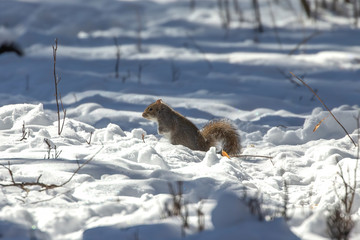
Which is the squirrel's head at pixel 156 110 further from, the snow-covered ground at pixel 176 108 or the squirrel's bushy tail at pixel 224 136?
the squirrel's bushy tail at pixel 224 136

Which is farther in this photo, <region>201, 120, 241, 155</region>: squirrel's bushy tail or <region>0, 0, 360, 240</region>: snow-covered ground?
<region>201, 120, 241, 155</region>: squirrel's bushy tail

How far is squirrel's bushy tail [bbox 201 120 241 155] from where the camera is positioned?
13.6ft

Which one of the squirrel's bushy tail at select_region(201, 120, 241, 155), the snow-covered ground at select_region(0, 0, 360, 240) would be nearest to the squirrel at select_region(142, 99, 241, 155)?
the squirrel's bushy tail at select_region(201, 120, 241, 155)

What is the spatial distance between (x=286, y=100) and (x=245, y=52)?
205 cm

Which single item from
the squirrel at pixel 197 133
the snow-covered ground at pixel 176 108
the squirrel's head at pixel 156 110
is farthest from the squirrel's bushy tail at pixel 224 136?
the squirrel's head at pixel 156 110

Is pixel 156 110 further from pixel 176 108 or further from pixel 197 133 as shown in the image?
pixel 176 108

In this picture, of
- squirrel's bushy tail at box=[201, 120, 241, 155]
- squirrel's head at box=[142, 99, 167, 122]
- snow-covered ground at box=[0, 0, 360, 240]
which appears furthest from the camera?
squirrel's head at box=[142, 99, 167, 122]

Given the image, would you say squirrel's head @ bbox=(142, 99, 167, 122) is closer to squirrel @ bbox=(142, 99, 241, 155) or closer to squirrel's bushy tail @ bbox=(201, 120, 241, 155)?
squirrel @ bbox=(142, 99, 241, 155)

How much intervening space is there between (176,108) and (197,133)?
156 cm

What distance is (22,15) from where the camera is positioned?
994 cm

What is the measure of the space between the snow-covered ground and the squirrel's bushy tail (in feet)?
0.71

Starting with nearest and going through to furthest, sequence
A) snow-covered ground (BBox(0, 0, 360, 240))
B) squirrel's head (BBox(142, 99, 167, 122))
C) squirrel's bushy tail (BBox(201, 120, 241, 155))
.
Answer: snow-covered ground (BBox(0, 0, 360, 240))
squirrel's bushy tail (BBox(201, 120, 241, 155))
squirrel's head (BBox(142, 99, 167, 122))

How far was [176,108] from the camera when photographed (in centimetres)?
573

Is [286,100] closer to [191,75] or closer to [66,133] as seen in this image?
[191,75]
